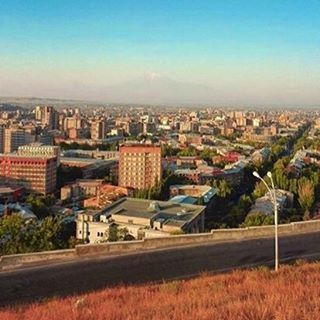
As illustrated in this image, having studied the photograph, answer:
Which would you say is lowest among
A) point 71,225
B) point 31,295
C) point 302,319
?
point 71,225

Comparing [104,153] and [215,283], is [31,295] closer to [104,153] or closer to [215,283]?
[215,283]

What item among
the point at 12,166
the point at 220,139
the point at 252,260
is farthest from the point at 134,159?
→ the point at 220,139

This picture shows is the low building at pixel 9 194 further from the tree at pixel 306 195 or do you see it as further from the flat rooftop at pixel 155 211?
the tree at pixel 306 195

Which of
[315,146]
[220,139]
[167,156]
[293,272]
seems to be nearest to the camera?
[293,272]

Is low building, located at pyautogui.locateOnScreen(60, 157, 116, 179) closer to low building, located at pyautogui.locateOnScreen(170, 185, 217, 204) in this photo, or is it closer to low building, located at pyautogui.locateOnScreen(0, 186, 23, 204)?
low building, located at pyautogui.locateOnScreen(0, 186, 23, 204)

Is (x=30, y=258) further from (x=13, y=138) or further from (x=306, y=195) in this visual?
(x=13, y=138)
